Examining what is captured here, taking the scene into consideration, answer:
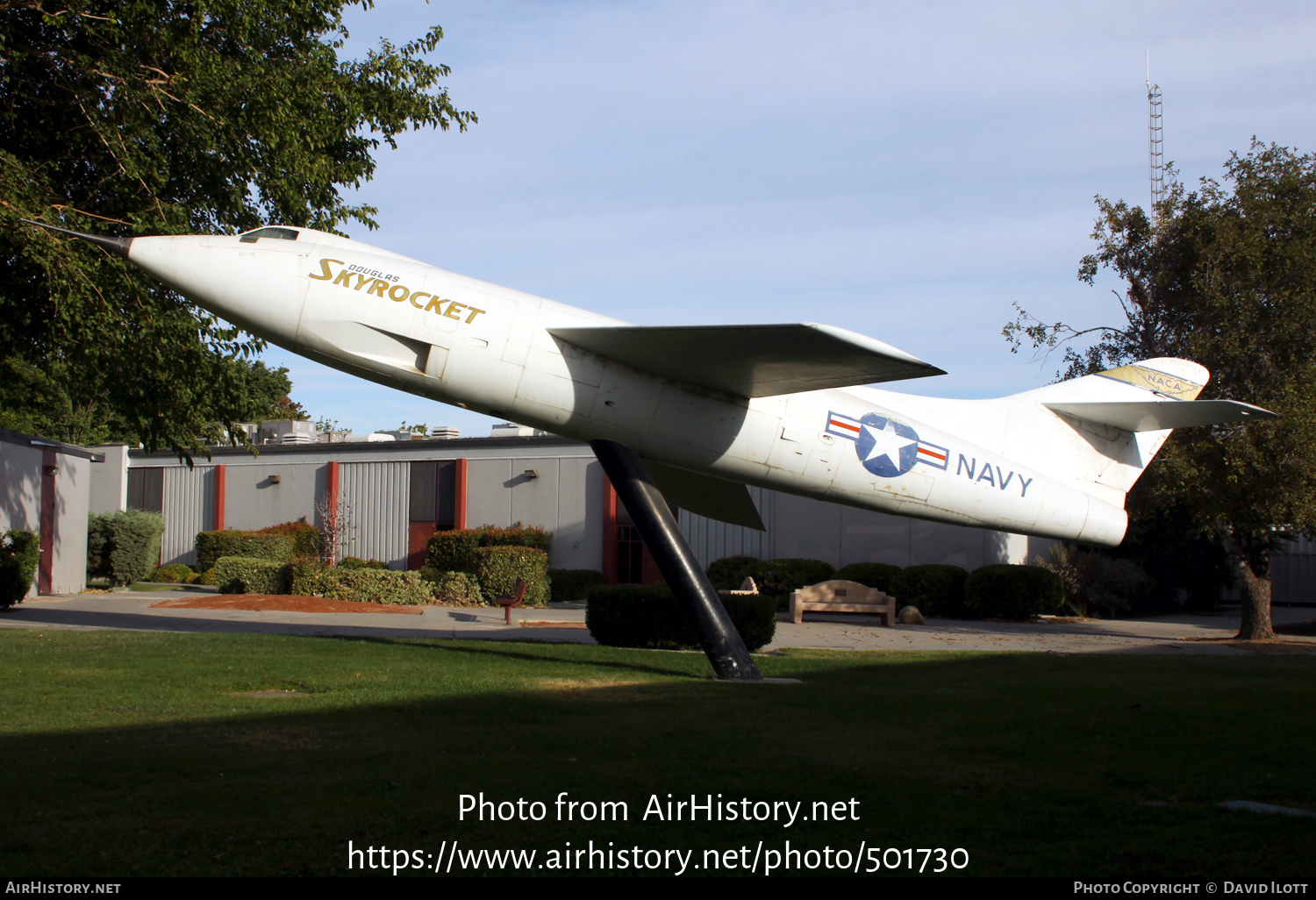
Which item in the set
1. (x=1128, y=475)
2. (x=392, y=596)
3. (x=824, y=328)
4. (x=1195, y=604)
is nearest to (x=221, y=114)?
(x=824, y=328)

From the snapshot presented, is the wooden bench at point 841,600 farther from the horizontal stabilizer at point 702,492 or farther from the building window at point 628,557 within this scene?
the horizontal stabilizer at point 702,492

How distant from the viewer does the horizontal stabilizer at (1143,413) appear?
37.6ft

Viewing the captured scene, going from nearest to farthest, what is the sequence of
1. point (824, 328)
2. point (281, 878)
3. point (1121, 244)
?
point (281, 878), point (824, 328), point (1121, 244)

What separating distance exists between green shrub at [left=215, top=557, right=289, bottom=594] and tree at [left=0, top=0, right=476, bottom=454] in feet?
40.3

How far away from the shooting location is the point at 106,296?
12.8m

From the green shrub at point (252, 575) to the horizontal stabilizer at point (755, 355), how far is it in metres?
19.8

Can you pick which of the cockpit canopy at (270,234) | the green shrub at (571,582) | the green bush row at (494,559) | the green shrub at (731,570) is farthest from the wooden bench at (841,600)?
the cockpit canopy at (270,234)

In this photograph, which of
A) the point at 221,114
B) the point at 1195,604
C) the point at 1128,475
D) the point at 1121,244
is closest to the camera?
the point at 1128,475

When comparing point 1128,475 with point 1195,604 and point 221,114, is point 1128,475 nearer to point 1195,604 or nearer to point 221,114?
point 221,114

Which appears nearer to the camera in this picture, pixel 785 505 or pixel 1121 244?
pixel 1121 244

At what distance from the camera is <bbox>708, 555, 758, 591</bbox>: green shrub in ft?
91.6

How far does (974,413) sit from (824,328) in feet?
13.0

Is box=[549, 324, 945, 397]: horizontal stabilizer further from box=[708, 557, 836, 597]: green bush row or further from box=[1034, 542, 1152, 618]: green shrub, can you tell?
box=[1034, 542, 1152, 618]: green shrub

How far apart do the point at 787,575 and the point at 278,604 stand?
42.5 ft
